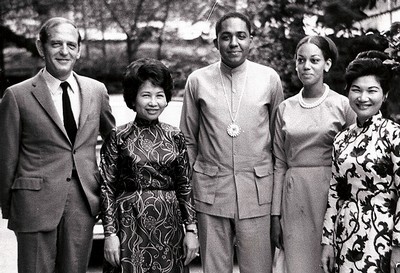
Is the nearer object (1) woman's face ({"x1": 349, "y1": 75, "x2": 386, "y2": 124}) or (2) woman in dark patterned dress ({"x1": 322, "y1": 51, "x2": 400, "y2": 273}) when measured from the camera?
(2) woman in dark patterned dress ({"x1": 322, "y1": 51, "x2": 400, "y2": 273})

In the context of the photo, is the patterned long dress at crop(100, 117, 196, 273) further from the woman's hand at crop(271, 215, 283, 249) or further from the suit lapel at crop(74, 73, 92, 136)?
the woman's hand at crop(271, 215, 283, 249)

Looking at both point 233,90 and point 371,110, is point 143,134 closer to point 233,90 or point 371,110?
point 233,90

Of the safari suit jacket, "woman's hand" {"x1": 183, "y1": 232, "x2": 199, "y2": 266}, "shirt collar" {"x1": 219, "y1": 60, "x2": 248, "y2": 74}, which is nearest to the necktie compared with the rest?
the safari suit jacket

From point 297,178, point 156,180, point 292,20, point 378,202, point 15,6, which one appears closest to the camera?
point 378,202

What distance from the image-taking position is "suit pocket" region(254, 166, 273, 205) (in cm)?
395

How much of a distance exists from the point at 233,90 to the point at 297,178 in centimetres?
70

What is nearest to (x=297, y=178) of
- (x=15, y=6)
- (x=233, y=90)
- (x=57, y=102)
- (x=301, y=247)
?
(x=301, y=247)

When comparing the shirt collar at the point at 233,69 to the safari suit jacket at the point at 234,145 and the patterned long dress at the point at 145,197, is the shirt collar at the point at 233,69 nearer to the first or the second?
the safari suit jacket at the point at 234,145

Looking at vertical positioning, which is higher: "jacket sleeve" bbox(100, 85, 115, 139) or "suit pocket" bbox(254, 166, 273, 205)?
"jacket sleeve" bbox(100, 85, 115, 139)

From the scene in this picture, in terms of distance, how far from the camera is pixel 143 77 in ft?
12.0

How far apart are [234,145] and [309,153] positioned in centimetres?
47

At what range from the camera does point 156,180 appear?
3.59m

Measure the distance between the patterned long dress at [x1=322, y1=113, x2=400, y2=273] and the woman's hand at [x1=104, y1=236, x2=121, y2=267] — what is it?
1.21 m

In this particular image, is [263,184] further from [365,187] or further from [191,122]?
[365,187]
